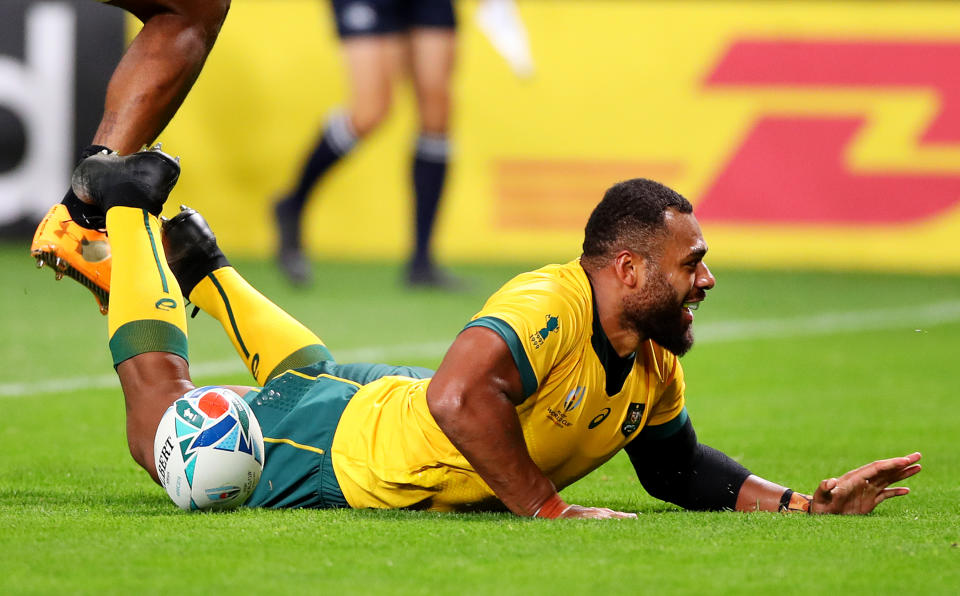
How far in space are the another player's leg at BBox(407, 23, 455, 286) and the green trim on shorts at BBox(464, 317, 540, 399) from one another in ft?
21.1

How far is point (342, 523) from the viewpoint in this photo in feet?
11.4

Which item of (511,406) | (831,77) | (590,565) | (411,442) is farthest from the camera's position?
(831,77)

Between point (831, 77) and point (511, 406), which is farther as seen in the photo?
point (831, 77)

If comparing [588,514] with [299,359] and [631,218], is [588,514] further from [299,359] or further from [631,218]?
[299,359]

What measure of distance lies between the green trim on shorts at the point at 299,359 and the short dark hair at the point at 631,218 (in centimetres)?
108

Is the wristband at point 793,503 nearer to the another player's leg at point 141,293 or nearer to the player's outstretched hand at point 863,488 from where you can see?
the player's outstretched hand at point 863,488

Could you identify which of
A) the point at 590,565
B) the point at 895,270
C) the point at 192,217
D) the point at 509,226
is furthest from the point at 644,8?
the point at 590,565

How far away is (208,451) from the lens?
11.9ft

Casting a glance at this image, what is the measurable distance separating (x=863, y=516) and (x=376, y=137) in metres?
7.87

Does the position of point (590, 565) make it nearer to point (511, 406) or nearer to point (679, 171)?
point (511, 406)

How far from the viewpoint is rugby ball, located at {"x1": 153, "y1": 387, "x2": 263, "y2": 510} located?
361 cm

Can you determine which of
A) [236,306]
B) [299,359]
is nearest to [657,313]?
[299,359]

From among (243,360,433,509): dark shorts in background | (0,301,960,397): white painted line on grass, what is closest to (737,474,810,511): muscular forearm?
(243,360,433,509): dark shorts in background

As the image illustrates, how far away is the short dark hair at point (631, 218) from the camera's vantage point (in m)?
3.59
